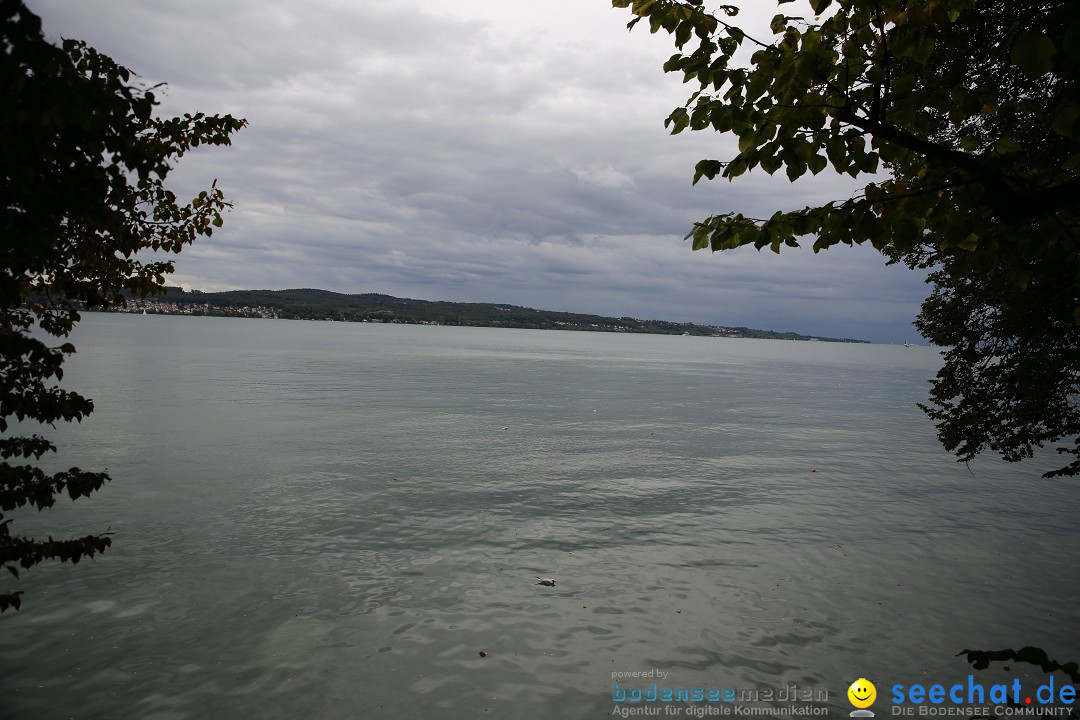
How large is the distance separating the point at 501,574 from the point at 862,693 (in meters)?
6.41

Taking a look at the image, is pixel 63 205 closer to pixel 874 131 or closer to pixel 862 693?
pixel 874 131

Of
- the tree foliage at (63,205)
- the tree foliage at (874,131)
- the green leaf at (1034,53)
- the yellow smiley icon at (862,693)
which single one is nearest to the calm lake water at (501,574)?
the yellow smiley icon at (862,693)

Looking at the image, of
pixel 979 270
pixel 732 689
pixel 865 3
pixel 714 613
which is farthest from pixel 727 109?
pixel 714 613

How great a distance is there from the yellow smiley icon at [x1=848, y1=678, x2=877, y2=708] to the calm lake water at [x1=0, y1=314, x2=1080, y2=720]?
5.1 inches

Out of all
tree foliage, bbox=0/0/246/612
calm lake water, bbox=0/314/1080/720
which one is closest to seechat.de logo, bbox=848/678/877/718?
calm lake water, bbox=0/314/1080/720

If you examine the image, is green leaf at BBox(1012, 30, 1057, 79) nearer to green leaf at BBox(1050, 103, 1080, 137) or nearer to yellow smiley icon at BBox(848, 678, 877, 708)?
green leaf at BBox(1050, 103, 1080, 137)

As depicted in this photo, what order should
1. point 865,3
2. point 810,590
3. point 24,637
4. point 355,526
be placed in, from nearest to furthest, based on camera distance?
point 865,3, point 24,637, point 810,590, point 355,526

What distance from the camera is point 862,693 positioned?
8562 millimetres

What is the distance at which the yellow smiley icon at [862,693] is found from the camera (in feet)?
27.4

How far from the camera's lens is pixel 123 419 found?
98.4 ft

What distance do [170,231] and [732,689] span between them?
9312mm

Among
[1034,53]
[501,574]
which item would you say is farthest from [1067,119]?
[501,574]

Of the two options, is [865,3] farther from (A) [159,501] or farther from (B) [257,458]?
(B) [257,458]

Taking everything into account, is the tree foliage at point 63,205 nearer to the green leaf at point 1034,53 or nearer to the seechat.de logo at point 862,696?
the green leaf at point 1034,53
